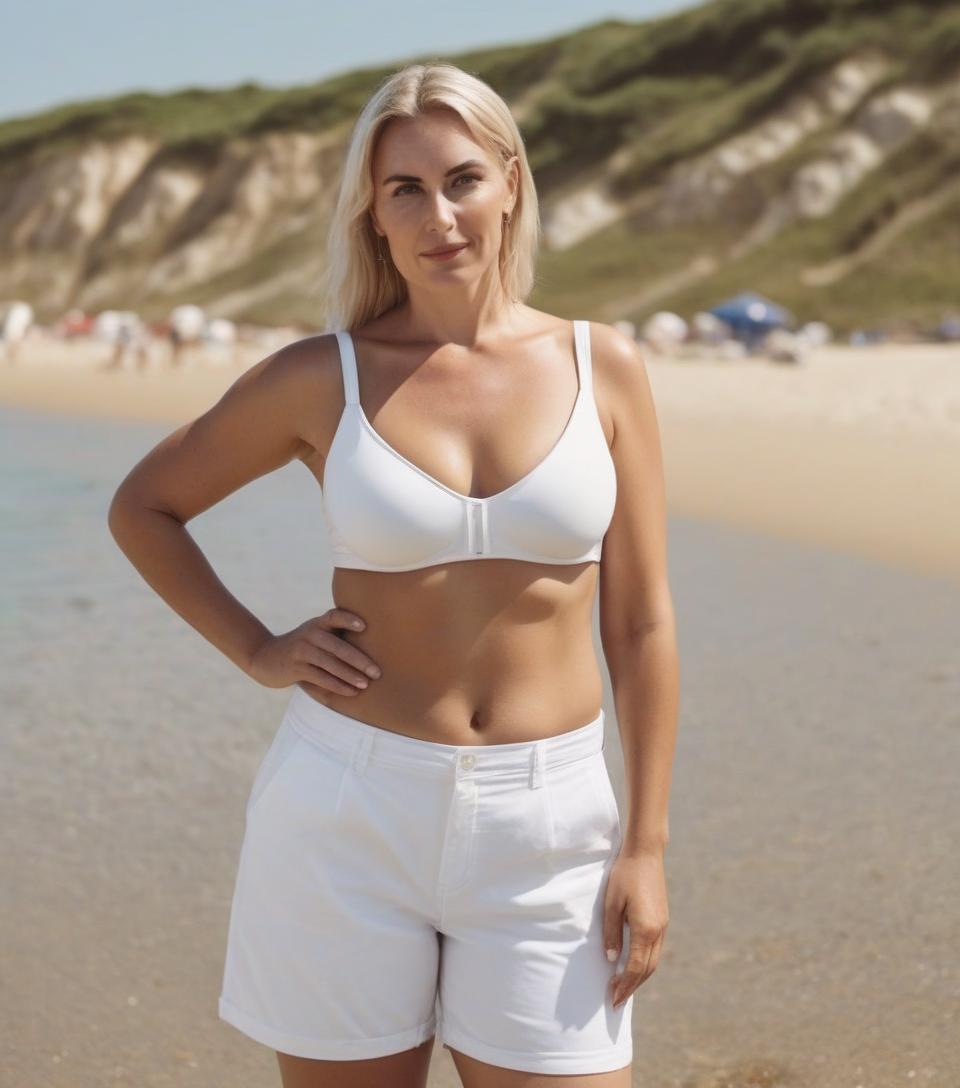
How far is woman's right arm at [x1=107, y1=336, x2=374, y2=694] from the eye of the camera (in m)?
2.16

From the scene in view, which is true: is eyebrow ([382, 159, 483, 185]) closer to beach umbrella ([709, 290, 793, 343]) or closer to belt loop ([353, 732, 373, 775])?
belt loop ([353, 732, 373, 775])

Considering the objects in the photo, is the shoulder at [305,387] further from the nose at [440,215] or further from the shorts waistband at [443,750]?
the shorts waistband at [443,750]

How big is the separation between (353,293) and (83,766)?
173 inches

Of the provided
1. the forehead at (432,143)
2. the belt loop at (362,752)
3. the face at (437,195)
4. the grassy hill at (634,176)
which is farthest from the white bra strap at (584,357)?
the grassy hill at (634,176)

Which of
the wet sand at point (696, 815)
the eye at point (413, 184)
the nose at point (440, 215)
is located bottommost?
the wet sand at point (696, 815)

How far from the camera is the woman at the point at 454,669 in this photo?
2053 mm

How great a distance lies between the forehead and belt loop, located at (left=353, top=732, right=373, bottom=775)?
818mm

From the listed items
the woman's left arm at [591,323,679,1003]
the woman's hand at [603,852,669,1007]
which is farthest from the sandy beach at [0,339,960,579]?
the woman's hand at [603,852,669,1007]

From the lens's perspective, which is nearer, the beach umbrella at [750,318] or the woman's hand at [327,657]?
the woman's hand at [327,657]

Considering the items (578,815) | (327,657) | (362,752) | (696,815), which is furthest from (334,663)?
(696,815)

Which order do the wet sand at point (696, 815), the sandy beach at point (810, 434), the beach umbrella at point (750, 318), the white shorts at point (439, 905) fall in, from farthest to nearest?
1. the beach umbrella at point (750, 318)
2. the sandy beach at point (810, 434)
3. the wet sand at point (696, 815)
4. the white shorts at point (439, 905)

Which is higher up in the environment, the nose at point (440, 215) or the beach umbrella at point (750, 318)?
the beach umbrella at point (750, 318)

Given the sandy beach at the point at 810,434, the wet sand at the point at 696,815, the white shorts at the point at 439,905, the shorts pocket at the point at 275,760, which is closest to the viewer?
the white shorts at the point at 439,905

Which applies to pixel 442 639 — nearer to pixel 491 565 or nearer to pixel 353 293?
pixel 491 565
